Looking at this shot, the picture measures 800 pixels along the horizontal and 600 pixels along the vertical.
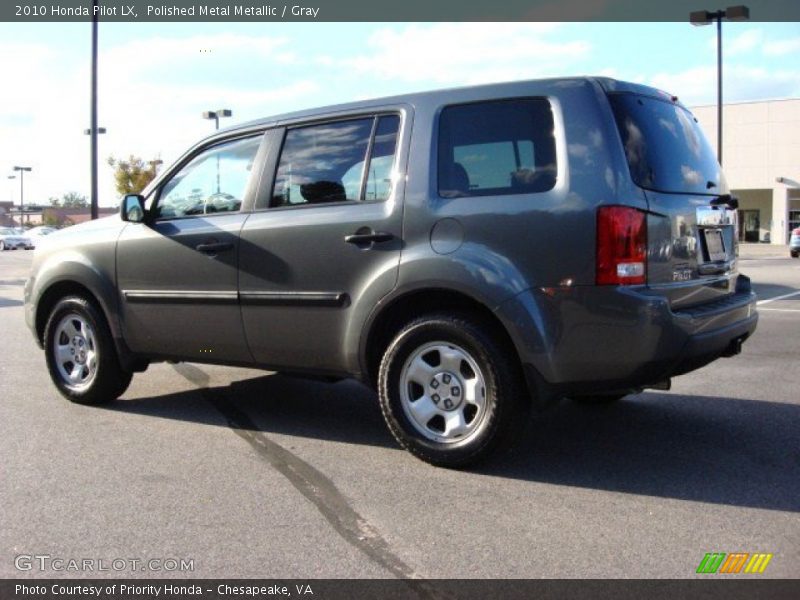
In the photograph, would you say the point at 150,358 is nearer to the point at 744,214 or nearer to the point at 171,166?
the point at 171,166

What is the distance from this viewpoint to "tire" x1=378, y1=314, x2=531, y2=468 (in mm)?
4125

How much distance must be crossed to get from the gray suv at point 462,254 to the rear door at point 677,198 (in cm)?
1

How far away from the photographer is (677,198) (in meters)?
4.17

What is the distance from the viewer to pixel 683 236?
4.16m


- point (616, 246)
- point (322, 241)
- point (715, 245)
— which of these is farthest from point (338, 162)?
point (715, 245)

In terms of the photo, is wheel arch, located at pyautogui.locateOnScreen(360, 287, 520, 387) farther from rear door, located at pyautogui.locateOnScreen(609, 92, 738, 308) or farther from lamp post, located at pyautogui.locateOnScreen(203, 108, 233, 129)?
lamp post, located at pyautogui.locateOnScreen(203, 108, 233, 129)

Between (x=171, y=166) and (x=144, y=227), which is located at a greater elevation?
(x=171, y=166)

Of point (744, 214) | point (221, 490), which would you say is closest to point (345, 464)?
point (221, 490)

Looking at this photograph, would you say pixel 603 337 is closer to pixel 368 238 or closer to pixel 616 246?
pixel 616 246

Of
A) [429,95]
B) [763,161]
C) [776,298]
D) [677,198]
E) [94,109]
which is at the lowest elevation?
[776,298]

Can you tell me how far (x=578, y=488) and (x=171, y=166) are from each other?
3.43 m

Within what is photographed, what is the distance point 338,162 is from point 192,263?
47.4 inches
